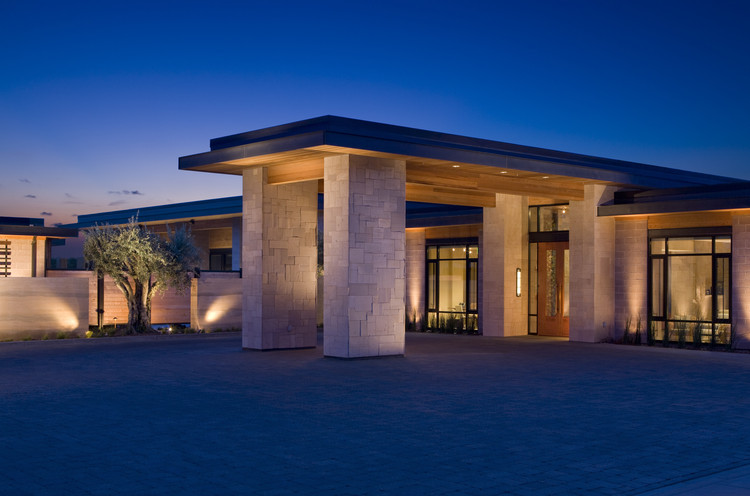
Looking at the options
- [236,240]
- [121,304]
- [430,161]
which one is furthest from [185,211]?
[430,161]

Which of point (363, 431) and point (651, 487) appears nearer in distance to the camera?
point (651, 487)

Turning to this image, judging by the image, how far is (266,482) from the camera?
6.63 m

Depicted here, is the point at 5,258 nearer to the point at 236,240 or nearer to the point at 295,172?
the point at 236,240

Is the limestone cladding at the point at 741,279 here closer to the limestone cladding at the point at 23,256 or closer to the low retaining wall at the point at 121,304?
the low retaining wall at the point at 121,304

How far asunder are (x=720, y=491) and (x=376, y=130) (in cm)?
1087

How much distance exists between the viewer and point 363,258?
16609 millimetres

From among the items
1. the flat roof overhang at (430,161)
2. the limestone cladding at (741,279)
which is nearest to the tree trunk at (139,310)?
the flat roof overhang at (430,161)

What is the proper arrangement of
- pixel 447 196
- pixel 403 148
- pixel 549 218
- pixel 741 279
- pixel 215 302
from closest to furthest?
pixel 403 148, pixel 741 279, pixel 447 196, pixel 549 218, pixel 215 302

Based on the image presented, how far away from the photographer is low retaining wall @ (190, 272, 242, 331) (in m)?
25.2

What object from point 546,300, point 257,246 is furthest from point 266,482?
point 546,300

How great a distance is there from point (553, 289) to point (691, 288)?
4.51 metres

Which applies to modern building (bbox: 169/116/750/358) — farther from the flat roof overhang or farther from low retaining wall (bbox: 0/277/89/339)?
low retaining wall (bbox: 0/277/89/339)

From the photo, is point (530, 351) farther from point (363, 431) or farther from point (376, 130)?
point (363, 431)

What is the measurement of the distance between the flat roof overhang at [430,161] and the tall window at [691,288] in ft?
6.94
